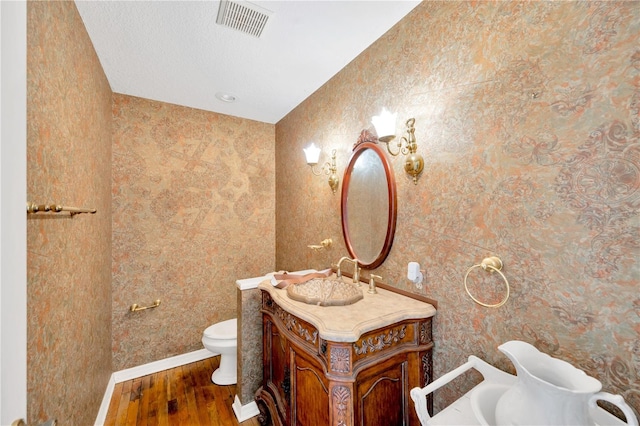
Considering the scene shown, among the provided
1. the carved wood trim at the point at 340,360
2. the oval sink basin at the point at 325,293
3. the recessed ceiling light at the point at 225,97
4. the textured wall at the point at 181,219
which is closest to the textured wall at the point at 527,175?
the oval sink basin at the point at 325,293

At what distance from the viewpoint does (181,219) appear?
2570 millimetres

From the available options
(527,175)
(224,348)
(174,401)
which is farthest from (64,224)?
(527,175)

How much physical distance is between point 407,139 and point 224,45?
53.9 inches

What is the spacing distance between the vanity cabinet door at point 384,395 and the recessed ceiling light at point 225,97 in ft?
7.93

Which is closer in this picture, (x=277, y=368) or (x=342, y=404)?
(x=342, y=404)

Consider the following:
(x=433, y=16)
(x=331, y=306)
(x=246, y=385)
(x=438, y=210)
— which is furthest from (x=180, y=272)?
(x=433, y=16)

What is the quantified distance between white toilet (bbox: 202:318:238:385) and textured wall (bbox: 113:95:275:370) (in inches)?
18.0

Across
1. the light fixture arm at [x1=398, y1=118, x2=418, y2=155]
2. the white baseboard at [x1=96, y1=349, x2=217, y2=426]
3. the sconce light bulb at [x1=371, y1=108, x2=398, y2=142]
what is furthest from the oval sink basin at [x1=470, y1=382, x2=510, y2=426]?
the white baseboard at [x1=96, y1=349, x2=217, y2=426]

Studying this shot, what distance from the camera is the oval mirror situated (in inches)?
61.4

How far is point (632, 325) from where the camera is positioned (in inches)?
29.9

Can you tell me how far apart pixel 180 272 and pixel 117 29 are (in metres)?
2.00

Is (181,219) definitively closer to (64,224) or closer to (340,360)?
(64,224)
